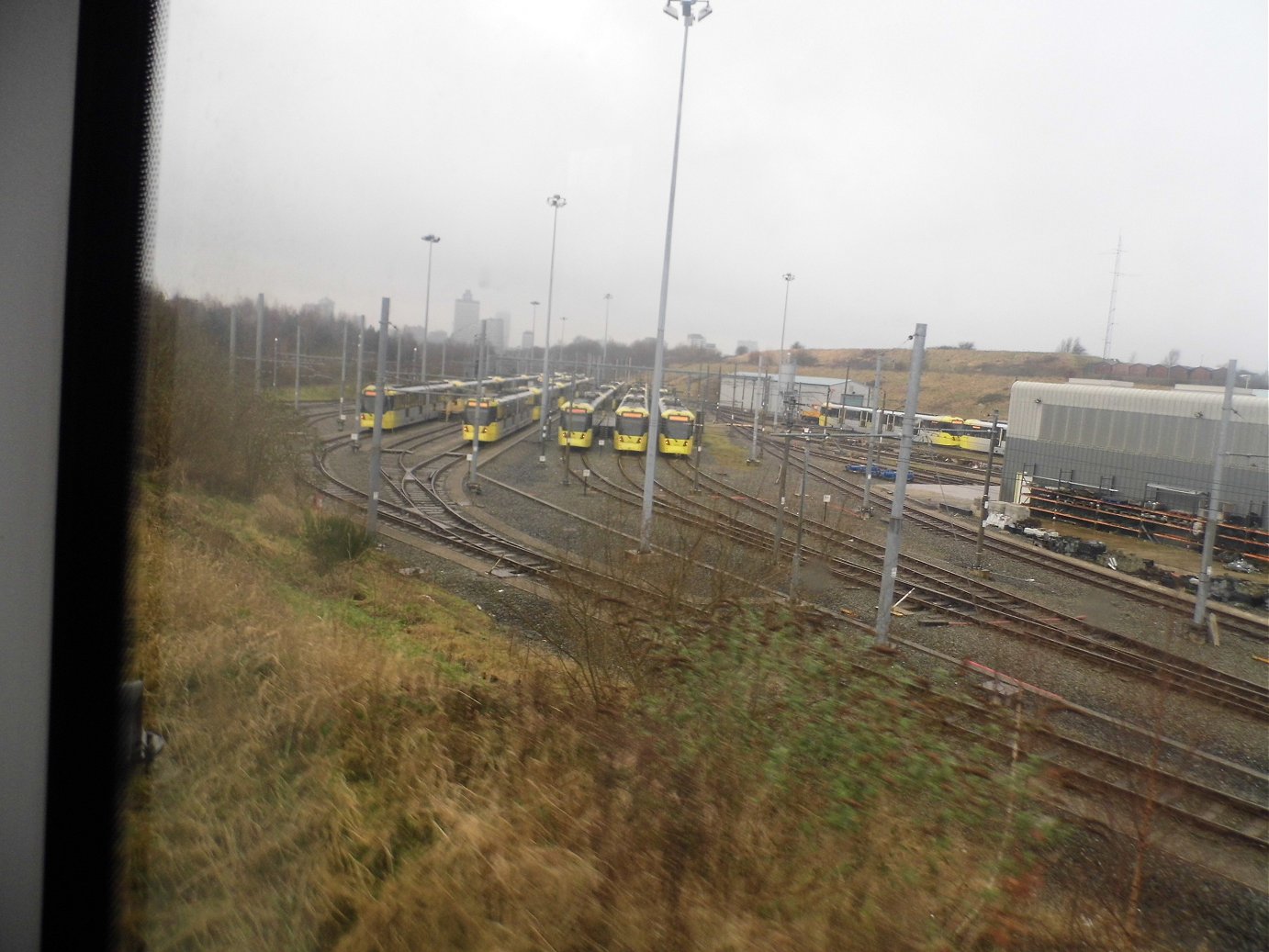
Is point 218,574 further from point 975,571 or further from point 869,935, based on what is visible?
point 975,571

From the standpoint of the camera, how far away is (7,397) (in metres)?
1.98

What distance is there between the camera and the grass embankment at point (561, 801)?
237 centimetres

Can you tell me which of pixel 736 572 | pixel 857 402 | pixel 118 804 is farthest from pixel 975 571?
pixel 118 804

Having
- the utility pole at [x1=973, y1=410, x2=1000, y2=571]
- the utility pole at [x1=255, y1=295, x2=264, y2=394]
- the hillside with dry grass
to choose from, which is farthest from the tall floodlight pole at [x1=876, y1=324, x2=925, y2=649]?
the utility pole at [x1=255, y1=295, x2=264, y2=394]

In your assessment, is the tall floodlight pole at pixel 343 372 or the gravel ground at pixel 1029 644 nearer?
the gravel ground at pixel 1029 644

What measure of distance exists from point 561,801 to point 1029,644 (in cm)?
477

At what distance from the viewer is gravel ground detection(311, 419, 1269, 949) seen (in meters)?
3.58

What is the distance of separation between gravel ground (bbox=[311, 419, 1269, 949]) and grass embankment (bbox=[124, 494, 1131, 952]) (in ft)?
3.17

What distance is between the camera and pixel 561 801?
300 cm

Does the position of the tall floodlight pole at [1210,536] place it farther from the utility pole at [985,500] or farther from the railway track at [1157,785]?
the railway track at [1157,785]

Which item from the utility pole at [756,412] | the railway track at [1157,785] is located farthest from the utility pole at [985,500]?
the utility pole at [756,412]

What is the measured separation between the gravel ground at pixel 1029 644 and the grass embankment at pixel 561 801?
0.97 metres

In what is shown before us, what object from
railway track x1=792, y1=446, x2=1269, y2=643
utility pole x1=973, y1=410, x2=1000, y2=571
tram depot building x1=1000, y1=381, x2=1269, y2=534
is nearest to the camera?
tram depot building x1=1000, y1=381, x2=1269, y2=534

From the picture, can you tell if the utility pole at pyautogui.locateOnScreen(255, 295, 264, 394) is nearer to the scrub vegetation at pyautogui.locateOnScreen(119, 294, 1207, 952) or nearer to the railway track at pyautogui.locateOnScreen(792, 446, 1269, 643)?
A: the scrub vegetation at pyautogui.locateOnScreen(119, 294, 1207, 952)
